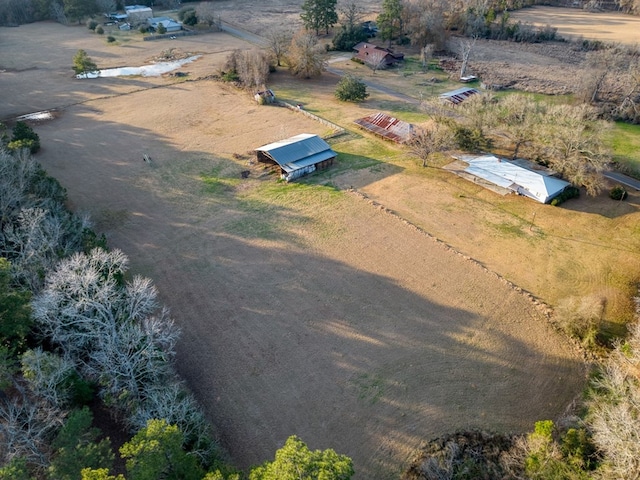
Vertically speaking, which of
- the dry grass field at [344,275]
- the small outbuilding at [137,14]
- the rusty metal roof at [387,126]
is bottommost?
the dry grass field at [344,275]

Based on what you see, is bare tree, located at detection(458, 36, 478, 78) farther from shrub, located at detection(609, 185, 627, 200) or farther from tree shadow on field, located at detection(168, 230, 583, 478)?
tree shadow on field, located at detection(168, 230, 583, 478)

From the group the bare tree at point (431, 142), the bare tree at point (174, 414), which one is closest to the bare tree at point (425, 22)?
the bare tree at point (431, 142)

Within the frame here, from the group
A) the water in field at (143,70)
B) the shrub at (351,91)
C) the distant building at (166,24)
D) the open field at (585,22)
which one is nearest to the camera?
the shrub at (351,91)

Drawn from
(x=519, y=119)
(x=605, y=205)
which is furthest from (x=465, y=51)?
(x=605, y=205)

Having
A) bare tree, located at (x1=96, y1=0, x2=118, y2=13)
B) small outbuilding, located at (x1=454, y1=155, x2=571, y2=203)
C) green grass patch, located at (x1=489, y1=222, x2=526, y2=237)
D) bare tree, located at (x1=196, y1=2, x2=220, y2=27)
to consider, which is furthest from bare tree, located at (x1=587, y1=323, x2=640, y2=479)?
bare tree, located at (x1=96, y1=0, x2=118, y2=13)

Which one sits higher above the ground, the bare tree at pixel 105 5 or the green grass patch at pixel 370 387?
the bare tree at pixel 105 5

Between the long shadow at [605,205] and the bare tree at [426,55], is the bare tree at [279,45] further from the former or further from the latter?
the long shadow at [605,205]

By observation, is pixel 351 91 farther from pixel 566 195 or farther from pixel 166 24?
pixel 166 24
